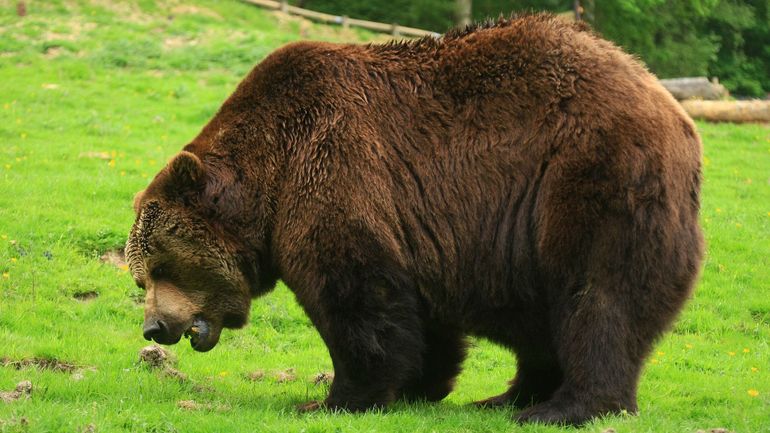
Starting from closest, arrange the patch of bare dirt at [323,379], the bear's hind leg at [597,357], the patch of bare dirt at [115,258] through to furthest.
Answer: the bear's hind leg at [597,357], the patch of bare dirt at [323,379], the patch of bare dirt at [115,258]

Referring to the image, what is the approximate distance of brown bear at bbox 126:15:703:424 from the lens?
7.00 m

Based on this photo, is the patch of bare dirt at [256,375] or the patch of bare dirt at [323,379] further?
the patch of bare dirt at [256,375]

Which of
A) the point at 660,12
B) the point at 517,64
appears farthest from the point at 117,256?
the point at 660,12

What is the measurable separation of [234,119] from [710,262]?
8.09 meters

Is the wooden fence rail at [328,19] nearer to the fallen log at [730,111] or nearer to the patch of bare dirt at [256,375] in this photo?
the fallen log at [730,111]

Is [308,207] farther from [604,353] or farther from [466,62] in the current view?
[604,353]

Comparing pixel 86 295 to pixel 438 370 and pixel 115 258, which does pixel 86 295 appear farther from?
pixel 438 370

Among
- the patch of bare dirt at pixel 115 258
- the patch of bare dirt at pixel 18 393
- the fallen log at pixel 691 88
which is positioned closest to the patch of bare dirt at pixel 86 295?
the patch of bare dirt at pixel 115 258

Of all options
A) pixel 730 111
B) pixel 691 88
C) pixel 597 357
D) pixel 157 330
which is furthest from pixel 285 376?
pixel 691 88

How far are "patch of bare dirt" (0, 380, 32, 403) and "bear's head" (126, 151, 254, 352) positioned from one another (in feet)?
3.02

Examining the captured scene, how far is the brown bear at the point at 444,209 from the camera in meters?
7.00

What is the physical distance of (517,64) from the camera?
7559 mm

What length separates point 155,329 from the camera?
7.63m

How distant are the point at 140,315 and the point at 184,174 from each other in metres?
3.69
